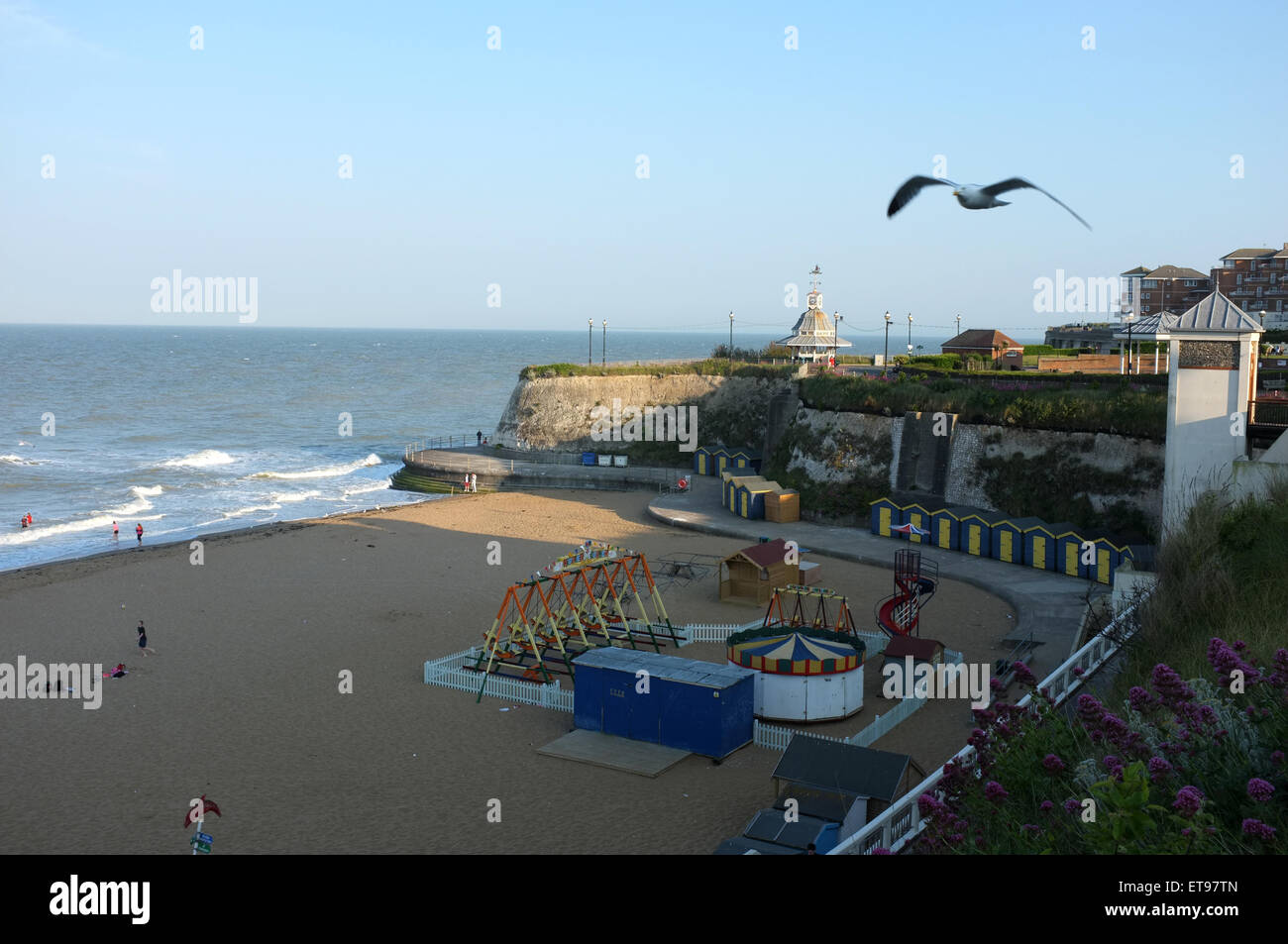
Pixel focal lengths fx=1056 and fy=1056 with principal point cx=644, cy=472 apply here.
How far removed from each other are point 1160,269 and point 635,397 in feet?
106

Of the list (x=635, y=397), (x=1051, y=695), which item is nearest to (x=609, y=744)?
(x=1051, y=695)

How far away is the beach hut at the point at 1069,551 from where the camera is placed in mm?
27516

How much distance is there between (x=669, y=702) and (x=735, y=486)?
21287mm

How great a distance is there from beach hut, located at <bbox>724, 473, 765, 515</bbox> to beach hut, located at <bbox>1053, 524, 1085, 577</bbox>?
1186cm

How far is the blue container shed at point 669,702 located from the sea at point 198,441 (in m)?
23.7

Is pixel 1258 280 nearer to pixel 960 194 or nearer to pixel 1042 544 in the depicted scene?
pixel 1042 544

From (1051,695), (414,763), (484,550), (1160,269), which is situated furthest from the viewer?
(1160,269)

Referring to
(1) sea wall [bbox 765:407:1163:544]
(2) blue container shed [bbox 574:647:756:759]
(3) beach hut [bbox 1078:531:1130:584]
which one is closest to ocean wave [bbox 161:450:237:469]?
(1) sea wall [bbox 765:407:1163:544]

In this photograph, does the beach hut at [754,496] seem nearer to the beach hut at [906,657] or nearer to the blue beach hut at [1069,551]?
the blue beach hut at [1069,551]

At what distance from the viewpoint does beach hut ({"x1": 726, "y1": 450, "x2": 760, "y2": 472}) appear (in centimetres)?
4556

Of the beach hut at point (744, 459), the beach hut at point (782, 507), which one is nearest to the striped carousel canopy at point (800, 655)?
the beach hut at point (782, 507)
